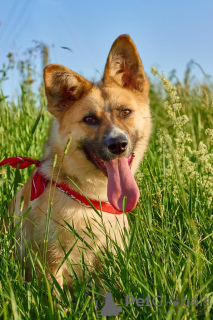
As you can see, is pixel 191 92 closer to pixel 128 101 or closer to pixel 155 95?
pixel 155 95

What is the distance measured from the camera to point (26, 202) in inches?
106

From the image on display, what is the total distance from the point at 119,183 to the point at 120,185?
0.05 ft

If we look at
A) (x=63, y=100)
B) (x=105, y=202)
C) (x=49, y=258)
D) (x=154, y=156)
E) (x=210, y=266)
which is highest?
(x=63, y=100)

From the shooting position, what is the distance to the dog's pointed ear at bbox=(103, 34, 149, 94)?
2688 mm

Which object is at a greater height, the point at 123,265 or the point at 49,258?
the point at 123,265

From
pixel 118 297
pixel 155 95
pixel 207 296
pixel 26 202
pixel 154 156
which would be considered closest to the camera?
pixel 207 296

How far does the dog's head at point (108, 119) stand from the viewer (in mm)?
2457

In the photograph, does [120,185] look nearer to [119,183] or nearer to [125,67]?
[119,183]

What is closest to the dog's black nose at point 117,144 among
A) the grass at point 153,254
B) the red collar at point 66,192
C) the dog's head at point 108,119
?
the dog's head at point 108,119

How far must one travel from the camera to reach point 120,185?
245cm

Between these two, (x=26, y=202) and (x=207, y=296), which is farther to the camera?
(x=26, y=202)

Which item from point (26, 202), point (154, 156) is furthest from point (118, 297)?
point (154, 156)

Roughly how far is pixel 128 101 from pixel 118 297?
4.95ft

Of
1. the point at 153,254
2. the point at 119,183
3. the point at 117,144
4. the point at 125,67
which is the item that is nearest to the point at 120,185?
the point at 119,183
